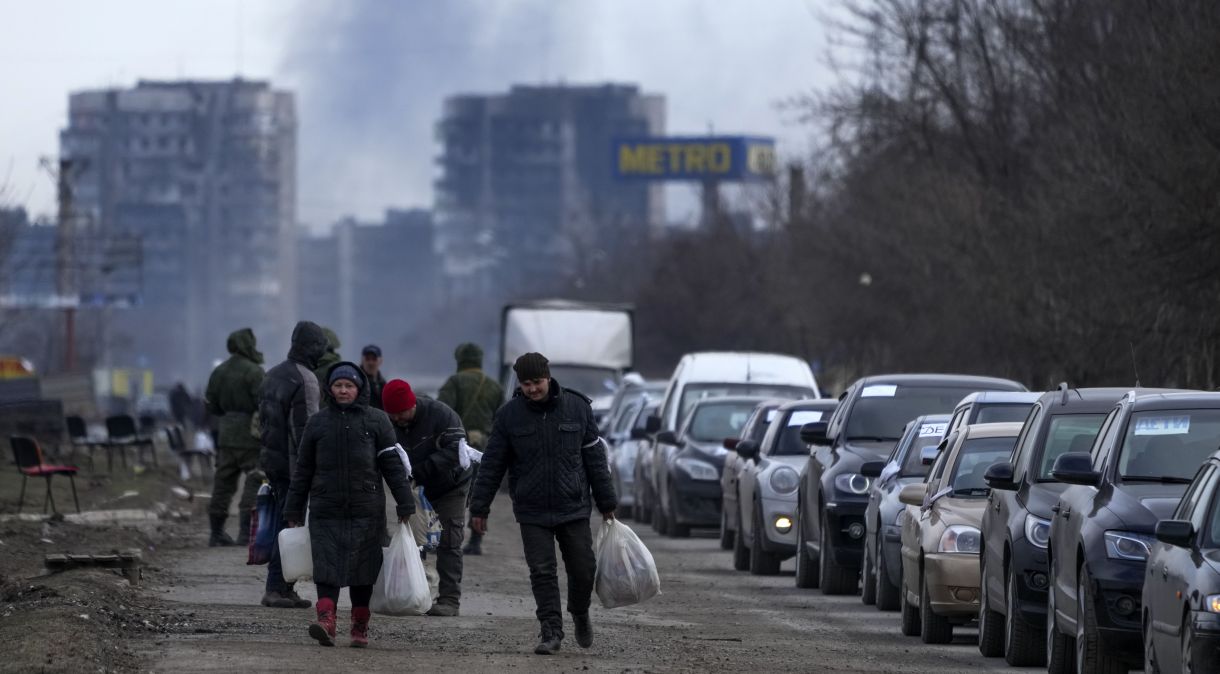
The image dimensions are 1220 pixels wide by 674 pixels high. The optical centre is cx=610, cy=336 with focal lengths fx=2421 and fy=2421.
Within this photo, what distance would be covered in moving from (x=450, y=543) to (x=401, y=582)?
6.40ft

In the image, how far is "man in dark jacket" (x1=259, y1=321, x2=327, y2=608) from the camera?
15070mm

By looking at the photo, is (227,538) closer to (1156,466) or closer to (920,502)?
(920,502)

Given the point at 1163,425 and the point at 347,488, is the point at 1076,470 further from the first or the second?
the point at 347,488

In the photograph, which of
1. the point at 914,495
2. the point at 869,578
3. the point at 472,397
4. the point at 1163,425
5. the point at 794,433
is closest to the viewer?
the point at 1163,425

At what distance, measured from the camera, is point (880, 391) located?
1925 cm

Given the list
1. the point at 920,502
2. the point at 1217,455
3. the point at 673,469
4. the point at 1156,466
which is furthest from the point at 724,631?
the point at 673,469

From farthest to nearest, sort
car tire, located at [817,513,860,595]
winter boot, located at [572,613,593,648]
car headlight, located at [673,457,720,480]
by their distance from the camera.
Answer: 1. car headlight, located at [673,457,720,480]
2. car tire, located at [817,513,860,595]
3. winter boot, located at [572,613,593,648]

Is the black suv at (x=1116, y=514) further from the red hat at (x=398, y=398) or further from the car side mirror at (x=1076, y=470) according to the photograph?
the red hat at (x=398, y=398)

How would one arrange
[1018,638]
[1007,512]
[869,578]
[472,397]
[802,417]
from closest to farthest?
1. [1018,638]
2. [1007,512]
3. [869,578]
4. [472,397]
5. [802,417]

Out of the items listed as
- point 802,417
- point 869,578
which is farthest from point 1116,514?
point 802,417

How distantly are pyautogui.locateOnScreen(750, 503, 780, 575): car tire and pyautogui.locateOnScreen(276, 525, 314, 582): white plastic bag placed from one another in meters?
8.33

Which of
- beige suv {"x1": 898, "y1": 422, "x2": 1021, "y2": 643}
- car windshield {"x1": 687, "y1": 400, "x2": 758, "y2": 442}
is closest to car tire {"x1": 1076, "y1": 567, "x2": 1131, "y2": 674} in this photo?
beige suv {"x1": 898, "y1": 422, "x2": 1021, "y2": 643}

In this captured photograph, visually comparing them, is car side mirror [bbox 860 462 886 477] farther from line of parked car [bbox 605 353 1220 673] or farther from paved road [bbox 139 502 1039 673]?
paved road [bbox 139 502 1039 673]

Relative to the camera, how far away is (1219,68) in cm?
2852
